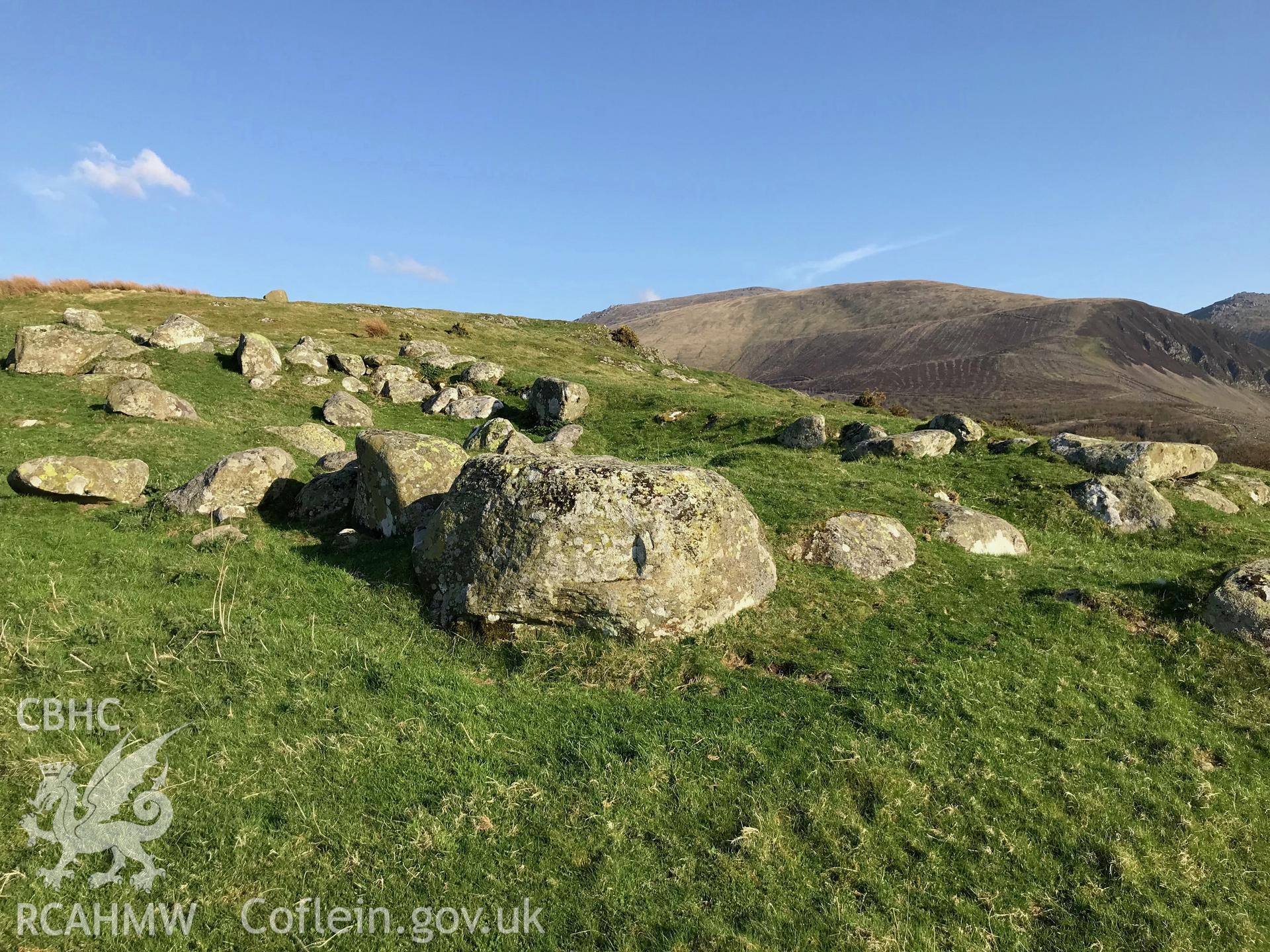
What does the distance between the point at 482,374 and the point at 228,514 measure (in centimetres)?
3429

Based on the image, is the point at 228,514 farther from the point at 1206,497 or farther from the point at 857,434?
the point at 1206,497

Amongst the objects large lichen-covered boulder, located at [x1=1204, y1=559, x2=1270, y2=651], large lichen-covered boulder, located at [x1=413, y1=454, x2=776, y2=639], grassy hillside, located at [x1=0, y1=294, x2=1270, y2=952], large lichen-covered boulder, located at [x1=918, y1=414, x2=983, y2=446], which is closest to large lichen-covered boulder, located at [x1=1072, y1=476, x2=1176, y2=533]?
grassy hillside, located at [x1=0, y1=294, x2=1270, y2=952]

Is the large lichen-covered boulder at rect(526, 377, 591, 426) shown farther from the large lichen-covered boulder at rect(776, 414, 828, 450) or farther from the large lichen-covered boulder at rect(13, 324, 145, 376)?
the large lichen-covered boulder at rect(13, 324, 145, 376)

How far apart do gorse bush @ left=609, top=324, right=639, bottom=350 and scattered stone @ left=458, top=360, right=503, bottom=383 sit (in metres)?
41.6

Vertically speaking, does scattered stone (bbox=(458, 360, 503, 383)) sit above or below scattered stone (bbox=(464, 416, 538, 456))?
above

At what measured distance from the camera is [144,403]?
102 ft

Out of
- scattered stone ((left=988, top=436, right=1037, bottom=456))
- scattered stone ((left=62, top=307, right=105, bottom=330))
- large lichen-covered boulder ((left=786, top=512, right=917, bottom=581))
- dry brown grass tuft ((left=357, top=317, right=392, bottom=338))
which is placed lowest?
large lichen-covered boulder ((left=786, top=512, right=917, bottom=581))

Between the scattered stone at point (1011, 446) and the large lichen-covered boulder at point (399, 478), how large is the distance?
→ 97.6ft

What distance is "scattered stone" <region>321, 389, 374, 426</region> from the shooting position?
38719 millimetres

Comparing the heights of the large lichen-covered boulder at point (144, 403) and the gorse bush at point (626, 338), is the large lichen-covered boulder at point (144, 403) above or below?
below

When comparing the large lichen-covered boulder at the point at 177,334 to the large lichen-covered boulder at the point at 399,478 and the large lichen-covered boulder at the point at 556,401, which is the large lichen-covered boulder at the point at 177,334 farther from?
the large lichen-covered boulder at the point at 399,478

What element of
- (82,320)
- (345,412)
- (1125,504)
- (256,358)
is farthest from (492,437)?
(82,320)

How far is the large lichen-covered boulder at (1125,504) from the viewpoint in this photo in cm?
2380

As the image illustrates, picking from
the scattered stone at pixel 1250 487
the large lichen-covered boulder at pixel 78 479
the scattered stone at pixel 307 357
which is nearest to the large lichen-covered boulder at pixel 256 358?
the scattered stone at pixel 307 357
